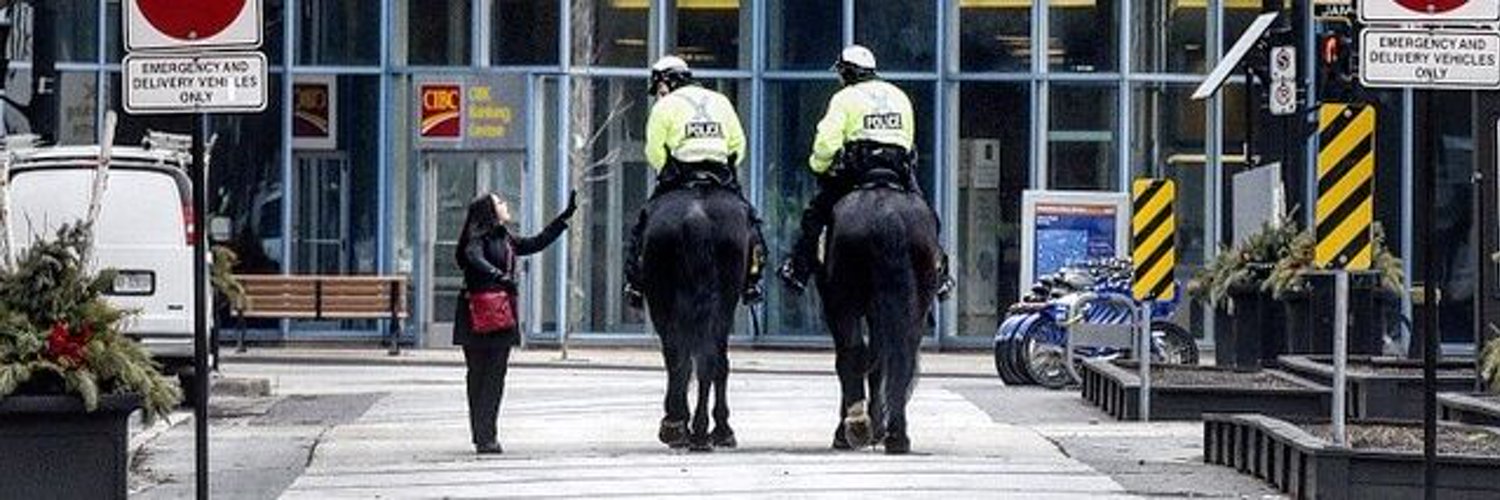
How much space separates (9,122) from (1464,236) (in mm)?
16454

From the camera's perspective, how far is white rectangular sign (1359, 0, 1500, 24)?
1335 centimetres

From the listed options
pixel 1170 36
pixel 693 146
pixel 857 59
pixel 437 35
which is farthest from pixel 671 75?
pixel 1170 36

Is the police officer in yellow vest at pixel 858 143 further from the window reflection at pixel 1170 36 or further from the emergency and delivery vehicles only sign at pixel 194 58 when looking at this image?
the window reflection at pixel 1170 36

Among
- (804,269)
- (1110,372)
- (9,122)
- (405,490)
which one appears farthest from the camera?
(9,122)

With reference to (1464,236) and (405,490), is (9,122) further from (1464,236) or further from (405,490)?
(405,490)

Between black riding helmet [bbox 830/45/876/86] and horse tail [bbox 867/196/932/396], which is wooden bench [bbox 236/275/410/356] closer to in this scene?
black riding helmet [bbox 830/45/876/86]

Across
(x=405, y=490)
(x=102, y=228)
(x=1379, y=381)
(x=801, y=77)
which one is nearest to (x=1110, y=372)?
(x=1379, y=381)

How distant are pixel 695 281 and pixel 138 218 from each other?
8.58 m

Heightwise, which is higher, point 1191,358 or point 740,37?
point 740,37

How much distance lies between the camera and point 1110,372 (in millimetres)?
23766

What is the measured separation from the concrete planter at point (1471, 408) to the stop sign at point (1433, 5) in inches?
153

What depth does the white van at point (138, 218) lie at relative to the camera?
25250 millimetres

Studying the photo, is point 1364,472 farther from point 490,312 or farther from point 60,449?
point 490,312

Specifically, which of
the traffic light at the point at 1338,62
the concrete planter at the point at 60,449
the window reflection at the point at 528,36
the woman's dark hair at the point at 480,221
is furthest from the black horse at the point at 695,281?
the window reflection at the point at 528,36
